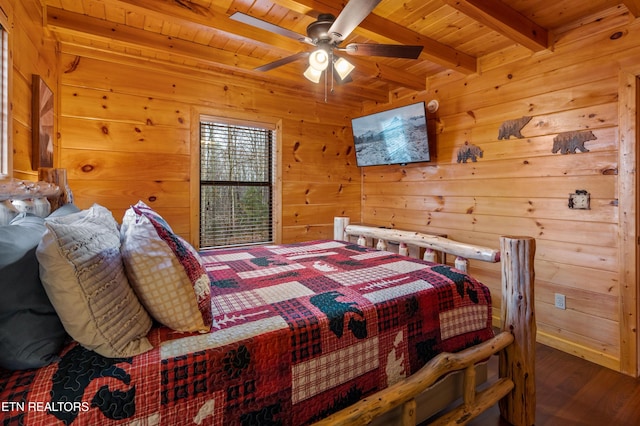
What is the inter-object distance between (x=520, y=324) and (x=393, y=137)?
2365 millimetres

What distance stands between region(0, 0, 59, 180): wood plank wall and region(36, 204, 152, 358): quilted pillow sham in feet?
3.68

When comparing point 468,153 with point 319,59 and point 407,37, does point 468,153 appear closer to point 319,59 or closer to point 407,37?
point 407,37

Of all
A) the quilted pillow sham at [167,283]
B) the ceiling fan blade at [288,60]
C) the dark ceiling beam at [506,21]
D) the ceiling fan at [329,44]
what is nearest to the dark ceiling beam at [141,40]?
the ceiling fan blade at [288,60]

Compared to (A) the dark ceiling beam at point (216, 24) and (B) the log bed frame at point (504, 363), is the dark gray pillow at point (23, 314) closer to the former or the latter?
(B) the log bed frame at point (504, 363)

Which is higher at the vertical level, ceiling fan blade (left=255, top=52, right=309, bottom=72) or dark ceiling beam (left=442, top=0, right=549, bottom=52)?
dark ceiling beam (left=442, top=0, right=549, bottom=52)

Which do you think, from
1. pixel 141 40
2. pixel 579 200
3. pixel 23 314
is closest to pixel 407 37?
pixel 579 200

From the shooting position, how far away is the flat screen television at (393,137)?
319 cm

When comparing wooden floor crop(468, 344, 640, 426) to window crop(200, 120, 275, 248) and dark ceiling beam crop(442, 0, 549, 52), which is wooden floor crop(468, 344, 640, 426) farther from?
window crop(200, 120, 275, 248)

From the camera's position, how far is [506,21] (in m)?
2.05

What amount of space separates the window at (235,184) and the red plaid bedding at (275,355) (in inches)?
61.3

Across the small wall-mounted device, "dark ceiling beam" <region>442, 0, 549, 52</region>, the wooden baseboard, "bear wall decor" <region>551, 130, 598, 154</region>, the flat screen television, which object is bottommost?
the wooden baseboard

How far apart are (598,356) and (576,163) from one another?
1423 millimetres

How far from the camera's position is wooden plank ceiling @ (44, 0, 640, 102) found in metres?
1.97

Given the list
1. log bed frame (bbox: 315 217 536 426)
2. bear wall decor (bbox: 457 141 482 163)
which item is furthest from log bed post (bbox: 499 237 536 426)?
bear wall decor (bbox: 457 141 482 163)
